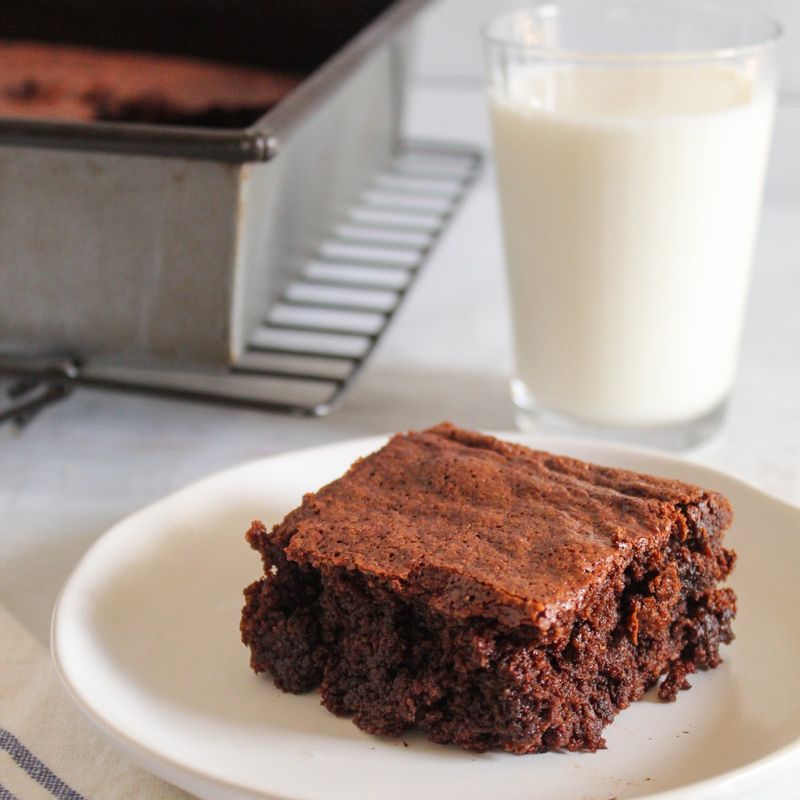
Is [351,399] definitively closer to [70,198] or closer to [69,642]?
[70,198]

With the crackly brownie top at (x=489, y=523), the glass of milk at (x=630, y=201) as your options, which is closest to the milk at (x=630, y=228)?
the glass of milk at (x=630, y=201)

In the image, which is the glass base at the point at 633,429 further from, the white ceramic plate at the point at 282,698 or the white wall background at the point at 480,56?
the white wall background at the point at 480,56

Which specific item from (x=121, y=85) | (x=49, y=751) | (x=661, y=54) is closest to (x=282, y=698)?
(x=49, y=751)

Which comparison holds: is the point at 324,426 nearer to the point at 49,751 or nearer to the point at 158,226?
the point at 158,226

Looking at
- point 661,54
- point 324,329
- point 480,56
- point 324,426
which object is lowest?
point 324,426

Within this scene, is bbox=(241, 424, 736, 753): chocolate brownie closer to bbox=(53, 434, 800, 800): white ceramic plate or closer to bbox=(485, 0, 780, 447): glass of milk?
bbox=(53, 434, 800, 800): white ceramic plate

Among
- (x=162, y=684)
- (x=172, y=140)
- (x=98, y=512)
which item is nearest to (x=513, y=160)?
(x=172, y=140)
